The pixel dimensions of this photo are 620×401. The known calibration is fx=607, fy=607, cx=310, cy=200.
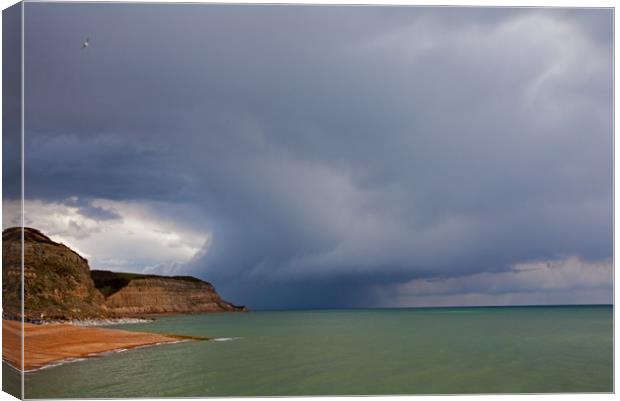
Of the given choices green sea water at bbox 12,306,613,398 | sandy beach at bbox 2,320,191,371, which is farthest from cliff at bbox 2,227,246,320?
green sea water at bbox 12,306,613,398

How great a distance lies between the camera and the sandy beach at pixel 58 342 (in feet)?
37.1

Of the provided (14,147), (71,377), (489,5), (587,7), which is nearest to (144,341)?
(71,377)

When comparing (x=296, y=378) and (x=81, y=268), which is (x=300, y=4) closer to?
(x=296, y=378)

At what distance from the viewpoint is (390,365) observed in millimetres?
13742

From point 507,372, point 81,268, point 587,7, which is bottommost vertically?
point 507,372

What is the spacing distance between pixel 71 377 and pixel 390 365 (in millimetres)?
6788

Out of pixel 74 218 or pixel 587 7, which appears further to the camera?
pixel 74 218

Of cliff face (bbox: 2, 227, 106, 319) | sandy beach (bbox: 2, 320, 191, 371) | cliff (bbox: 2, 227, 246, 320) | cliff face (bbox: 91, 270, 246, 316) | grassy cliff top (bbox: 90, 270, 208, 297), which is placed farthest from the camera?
cliff face (bbox: 91, 270, 246, 316)

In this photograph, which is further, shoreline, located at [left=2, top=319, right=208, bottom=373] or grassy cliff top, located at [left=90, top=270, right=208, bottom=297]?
grassy cliff top, located at [left=90, top=270, right=208, bottom=297]

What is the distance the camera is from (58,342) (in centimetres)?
1498

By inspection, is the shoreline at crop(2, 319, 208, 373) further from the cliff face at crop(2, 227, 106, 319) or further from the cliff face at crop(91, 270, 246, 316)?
the cliff face at crop(91, 270, 246, 316)

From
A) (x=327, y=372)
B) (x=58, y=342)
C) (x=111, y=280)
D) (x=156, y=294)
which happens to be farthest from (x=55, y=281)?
(x=327, y=372)

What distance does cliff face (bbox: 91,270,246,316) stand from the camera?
160 ft

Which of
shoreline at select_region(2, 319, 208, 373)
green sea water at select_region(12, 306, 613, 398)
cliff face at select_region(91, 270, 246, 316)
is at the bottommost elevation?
green sea water at select_region(12, 306, 613, 398)
